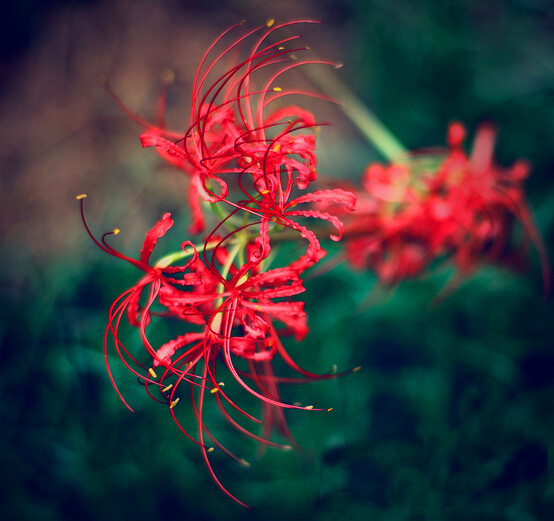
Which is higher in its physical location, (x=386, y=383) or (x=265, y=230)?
(x=265, y=230)

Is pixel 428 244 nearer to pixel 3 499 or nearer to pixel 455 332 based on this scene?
pixel 455 332

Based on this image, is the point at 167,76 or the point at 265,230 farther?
the point at 167,76

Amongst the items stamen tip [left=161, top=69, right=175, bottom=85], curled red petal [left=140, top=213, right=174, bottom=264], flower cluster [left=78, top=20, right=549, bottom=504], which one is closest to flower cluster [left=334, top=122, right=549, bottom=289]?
flower cluster [left=78, top=20, right=549, bottom=504]

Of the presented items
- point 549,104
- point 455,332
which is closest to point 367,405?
point 455,332

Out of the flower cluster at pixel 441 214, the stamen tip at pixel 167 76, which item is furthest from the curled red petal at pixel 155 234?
the stamen tip at pixel 167 76

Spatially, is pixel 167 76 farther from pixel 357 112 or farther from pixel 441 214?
pixel 441 214

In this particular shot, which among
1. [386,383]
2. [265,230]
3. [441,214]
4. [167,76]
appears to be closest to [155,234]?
[265,230]

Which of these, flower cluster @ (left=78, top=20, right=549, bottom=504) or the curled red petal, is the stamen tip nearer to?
flower cluster @ (left=78, top=20, right=549, bottom=504)

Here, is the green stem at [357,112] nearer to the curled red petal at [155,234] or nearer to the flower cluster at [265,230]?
the flower cluster at [265,230]

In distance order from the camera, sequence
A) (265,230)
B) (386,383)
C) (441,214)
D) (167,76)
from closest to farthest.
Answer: (265,230) → (441,214) → (386,383) → (167,76)
